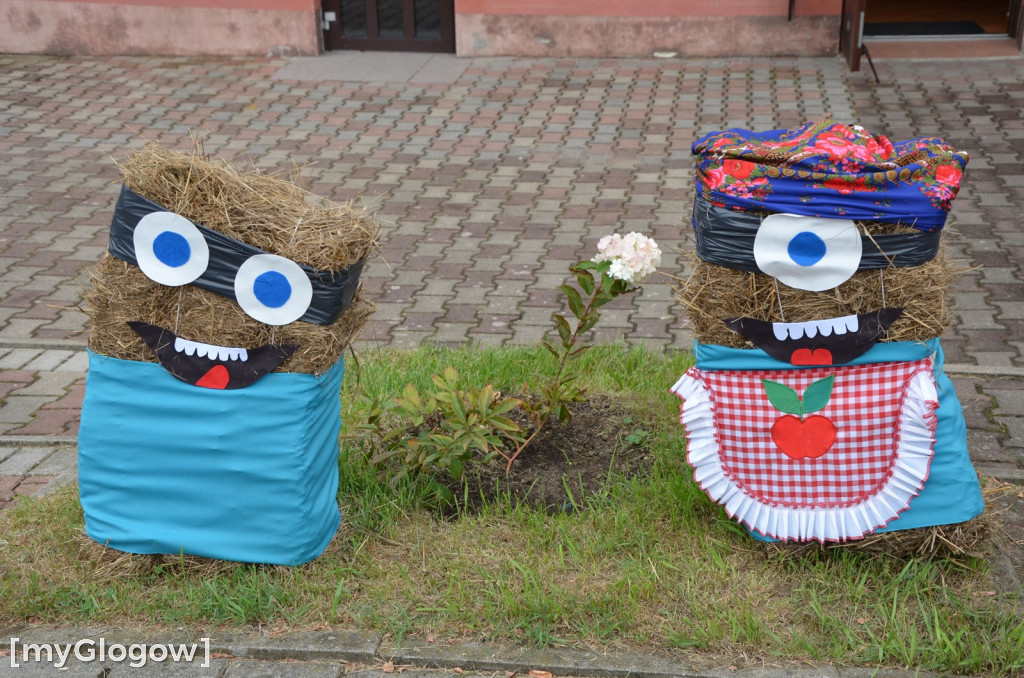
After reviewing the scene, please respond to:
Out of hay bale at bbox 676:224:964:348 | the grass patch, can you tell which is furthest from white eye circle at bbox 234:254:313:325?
hay bale at bbox 676:224:964:348

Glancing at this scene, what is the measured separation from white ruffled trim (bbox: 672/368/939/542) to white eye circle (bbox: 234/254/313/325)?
54.8 inches

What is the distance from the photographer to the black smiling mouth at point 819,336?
352 centimetres

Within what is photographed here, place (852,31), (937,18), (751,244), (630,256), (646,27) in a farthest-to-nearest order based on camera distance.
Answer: (937,18) < (646,27) < (852,31) < (630,256) < (751,244)

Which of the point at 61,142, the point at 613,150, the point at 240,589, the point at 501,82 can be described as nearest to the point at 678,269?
the point at 613,150

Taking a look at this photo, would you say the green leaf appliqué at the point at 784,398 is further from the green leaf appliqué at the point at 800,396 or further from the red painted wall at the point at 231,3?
the red painted wall at the point at 231,3

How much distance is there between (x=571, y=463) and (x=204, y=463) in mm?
1572

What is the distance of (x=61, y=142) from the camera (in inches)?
377

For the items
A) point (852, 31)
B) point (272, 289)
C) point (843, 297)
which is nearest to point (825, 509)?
point (843, 297)

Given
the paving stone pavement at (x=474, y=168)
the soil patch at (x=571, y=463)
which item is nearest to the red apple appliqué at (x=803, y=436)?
the soil patch at (x=571, y=463)

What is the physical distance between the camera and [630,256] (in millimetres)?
3932

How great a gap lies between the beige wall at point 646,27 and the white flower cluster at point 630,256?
8618 millimetres

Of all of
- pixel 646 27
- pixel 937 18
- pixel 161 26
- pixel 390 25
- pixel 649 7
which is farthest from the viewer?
pixel 937 18

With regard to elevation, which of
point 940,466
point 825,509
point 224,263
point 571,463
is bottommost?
point 571,463

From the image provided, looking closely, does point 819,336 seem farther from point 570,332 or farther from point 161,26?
point 161,26
